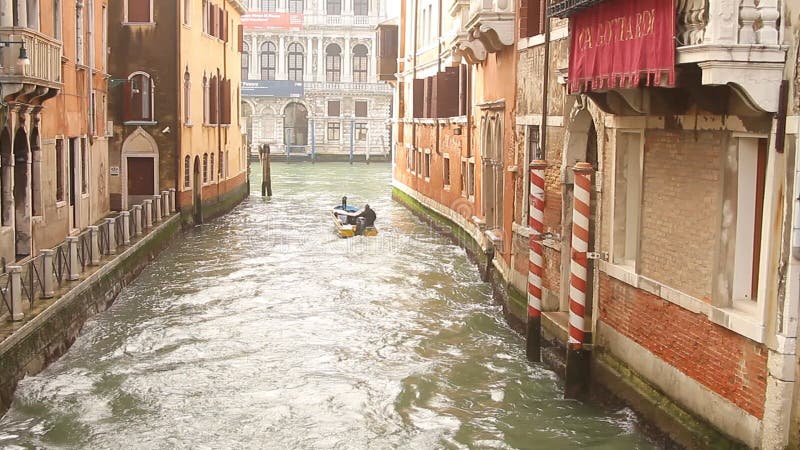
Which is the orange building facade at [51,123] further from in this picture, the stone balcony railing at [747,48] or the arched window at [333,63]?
the arched window at [333,63]

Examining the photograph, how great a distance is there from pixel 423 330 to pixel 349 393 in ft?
10.1

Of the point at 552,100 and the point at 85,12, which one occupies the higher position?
the point at 85,12

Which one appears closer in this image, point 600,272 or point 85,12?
point 600,272

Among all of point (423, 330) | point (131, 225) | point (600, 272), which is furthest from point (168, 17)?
point (600, 272)

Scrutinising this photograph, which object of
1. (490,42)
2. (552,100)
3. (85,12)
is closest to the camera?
(552,100)

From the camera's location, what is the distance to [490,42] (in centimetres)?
1442

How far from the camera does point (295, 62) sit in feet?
201

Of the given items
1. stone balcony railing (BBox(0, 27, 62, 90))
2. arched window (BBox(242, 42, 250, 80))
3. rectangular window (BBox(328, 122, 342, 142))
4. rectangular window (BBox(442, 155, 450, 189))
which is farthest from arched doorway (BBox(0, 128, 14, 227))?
arched window (BBox(242, 42, 250, 80))

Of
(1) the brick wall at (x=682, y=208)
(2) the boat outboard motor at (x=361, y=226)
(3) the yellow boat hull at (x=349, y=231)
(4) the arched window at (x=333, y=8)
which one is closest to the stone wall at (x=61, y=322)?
(1) the brick wall at (x=682, y=208)

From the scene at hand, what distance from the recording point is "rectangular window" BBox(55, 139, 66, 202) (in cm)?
1612

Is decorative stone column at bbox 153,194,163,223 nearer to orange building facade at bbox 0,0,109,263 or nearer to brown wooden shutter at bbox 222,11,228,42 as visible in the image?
orange building facade at bbox 0,0,109,263

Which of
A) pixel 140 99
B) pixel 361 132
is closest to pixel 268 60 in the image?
pixel 361 132

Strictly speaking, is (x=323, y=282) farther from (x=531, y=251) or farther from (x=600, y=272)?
(x=600, y=272)

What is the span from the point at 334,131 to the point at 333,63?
395cm
